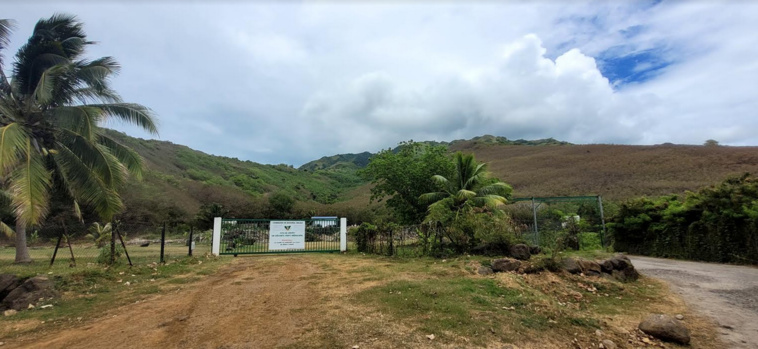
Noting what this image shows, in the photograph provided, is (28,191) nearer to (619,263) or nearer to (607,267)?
(607,267)

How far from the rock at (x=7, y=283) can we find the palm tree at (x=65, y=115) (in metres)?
3.29

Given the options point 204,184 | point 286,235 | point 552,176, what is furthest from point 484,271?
point 204,184

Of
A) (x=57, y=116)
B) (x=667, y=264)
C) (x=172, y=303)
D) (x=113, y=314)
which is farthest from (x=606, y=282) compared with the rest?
(x=57, y=116)

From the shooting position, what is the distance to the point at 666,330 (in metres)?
4.46

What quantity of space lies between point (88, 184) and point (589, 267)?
13.5 meters

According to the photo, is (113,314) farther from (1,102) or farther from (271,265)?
(1,102)

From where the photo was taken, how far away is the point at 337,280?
8.50 metres

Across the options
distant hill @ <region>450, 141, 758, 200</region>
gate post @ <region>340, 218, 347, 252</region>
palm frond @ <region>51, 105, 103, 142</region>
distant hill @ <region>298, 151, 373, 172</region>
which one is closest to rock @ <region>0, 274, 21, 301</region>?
palm frond @ <region>51, 105, 103, 142</region>

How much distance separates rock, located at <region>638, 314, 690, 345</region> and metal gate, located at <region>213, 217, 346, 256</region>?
1267 centimetres

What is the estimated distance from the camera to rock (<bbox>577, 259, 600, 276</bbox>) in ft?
25.8

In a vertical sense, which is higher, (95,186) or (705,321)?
(95,186)

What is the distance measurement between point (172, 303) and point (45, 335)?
72.6 inches

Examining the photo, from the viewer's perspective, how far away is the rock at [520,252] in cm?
1014

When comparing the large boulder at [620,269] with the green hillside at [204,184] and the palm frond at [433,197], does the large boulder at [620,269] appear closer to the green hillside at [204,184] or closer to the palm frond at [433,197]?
the palm frond at [433,197]
